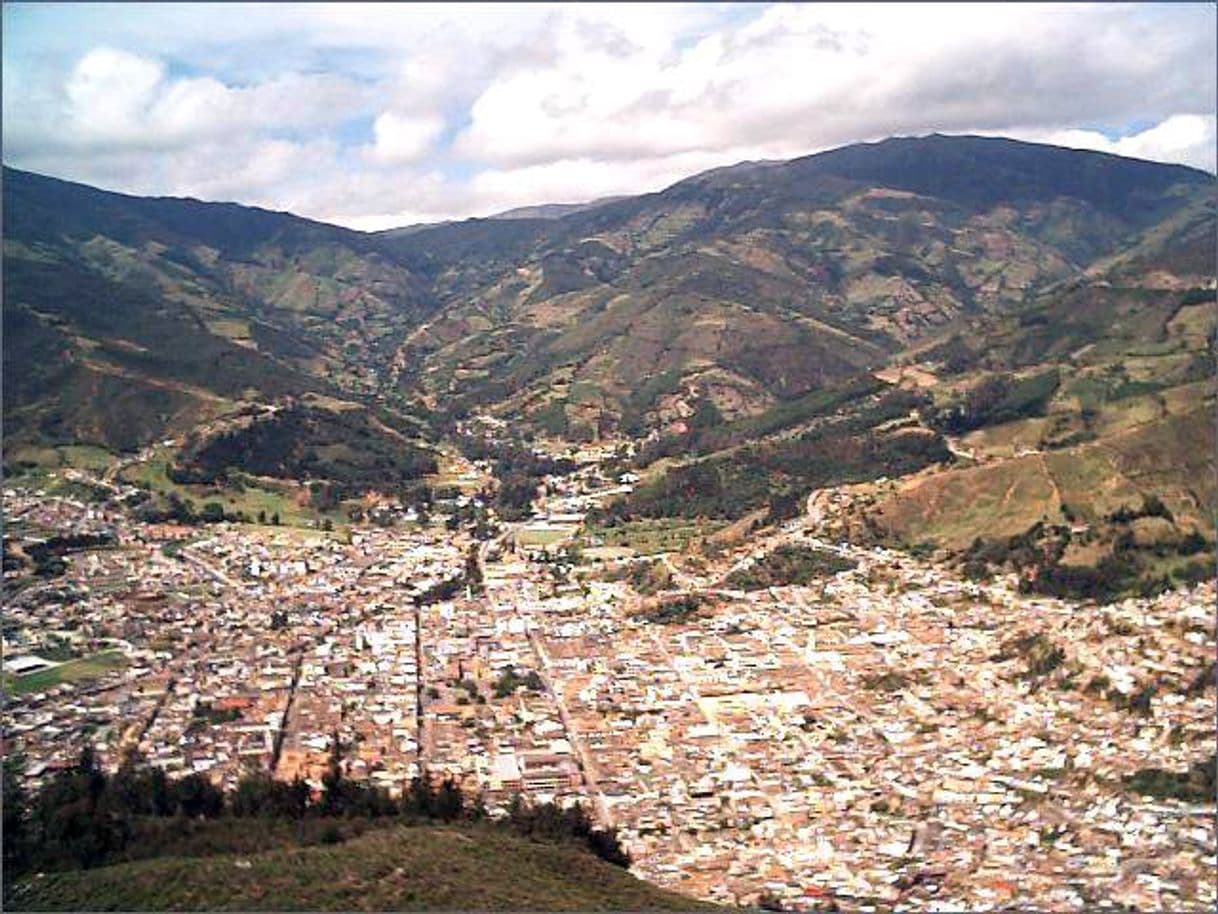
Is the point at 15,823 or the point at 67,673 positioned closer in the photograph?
the point at 15,823

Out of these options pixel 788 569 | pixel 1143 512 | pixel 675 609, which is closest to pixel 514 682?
pixel 675 609

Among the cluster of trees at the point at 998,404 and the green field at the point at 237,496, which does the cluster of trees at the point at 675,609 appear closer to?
the green field at the point at 237,496

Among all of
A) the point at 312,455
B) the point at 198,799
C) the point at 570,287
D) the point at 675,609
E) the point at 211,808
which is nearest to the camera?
the point at 211,808

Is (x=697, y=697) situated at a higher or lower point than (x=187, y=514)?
lower

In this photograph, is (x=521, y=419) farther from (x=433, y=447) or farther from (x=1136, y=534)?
(x=1136, y=534)

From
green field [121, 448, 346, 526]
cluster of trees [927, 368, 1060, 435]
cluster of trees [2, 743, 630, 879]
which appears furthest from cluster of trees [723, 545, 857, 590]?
green field [121, 448, 346, 526]

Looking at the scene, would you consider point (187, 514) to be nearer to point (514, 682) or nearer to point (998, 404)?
point (514, 682)

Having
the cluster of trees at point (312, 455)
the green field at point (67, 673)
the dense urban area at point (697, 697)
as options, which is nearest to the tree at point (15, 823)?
the dense urban area at point (697, 697)

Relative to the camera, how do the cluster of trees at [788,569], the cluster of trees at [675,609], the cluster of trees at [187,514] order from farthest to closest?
the cluster of trees at [187,514]
the cluster of trees at [788,569]
the cluster of trees at [675,609]
